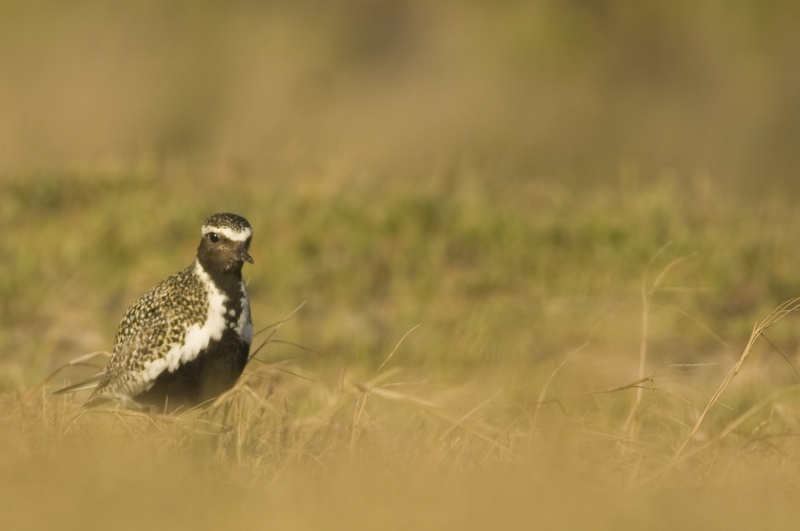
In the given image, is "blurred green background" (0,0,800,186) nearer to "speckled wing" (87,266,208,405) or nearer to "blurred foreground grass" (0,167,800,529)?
"blurred foreground grass" (0,167,800,529)

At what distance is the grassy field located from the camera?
10.2ft

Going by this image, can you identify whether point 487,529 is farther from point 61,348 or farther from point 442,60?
point 442,60

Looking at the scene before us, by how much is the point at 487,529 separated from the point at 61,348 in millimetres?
5419

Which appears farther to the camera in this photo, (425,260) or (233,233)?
(425,260)

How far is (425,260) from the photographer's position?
862 centimetres

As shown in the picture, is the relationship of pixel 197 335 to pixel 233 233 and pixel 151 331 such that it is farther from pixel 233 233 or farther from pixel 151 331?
pixel 233 233

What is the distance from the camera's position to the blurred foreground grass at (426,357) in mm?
2773

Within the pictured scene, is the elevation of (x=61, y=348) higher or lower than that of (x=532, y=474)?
lower

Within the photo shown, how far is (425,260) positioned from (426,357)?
4.02 feet

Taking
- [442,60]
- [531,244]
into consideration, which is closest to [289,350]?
[531,244]

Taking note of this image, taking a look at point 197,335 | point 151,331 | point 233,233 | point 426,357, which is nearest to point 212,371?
point 197,335

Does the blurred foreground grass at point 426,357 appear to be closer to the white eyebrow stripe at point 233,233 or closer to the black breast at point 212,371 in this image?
the black breast at point 212,371

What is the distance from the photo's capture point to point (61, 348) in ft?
24.9

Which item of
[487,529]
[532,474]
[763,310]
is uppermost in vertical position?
[487,529]
